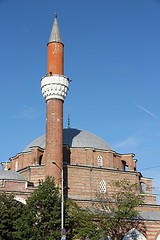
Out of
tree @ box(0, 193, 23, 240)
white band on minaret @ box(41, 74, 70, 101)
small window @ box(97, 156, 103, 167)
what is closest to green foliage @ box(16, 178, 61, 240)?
tree @ box(0, 193, 23, 240)

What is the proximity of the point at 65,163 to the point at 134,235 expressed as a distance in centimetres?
730

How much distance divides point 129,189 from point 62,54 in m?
11.1

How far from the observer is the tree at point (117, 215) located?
25719 millimetres

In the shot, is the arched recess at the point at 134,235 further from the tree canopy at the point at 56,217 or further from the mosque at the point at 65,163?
the tree canopy at the point at 56,217

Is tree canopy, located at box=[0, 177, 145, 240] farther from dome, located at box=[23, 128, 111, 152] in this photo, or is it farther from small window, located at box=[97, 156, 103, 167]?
dome, located at box=[23, 128, 111, 152]

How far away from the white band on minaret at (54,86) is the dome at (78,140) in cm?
505

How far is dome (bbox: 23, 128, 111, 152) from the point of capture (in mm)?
33344

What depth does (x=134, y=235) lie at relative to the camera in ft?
92.7

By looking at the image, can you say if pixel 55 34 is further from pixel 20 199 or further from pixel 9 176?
pixel 20 199

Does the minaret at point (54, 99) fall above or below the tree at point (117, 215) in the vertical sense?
above

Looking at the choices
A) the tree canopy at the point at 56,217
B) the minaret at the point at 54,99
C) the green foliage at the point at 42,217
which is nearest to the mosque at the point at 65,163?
the minaret at the point at 54,99

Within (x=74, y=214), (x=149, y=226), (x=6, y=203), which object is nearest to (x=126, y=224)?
(x=149, y=226)

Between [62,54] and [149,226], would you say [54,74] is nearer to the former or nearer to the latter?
[62,54]

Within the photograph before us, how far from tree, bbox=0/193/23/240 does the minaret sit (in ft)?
11.8
